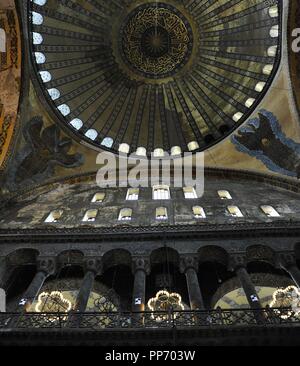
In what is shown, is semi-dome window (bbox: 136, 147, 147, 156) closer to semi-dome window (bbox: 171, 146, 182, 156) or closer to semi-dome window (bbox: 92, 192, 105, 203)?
semi-dome window (bbox: 171, 146, 182, 156)

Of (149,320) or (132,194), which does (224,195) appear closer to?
(132,194)

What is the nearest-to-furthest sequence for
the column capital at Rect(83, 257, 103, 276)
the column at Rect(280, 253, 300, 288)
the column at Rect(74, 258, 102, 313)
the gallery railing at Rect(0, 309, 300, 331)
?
the gallery railing at Rect(0, 309, 300, 331), the column at Rect(74, 258, 102, 313), the column at Rect(280, 253, 300, 288), the column capital at Rect(83, 257, 103, 276)

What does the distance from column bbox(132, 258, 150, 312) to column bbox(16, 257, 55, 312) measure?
7.77 ft

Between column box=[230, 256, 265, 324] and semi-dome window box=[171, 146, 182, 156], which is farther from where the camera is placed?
semi-dome window box=[171, 146, 182, 156]

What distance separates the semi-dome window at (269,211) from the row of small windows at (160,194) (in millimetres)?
1464

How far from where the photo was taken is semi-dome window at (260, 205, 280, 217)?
44.9ft

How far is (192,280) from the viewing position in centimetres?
1047

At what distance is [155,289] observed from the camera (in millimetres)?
12070

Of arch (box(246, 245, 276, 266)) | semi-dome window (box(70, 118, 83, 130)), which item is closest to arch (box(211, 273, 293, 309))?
arch (box(246, 245, 276, 266))
